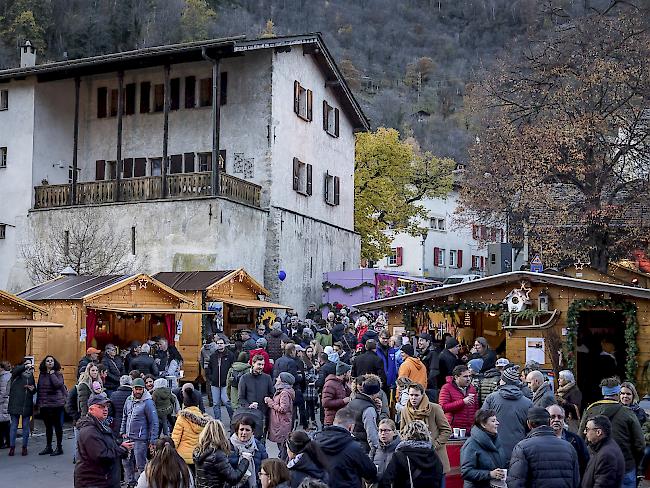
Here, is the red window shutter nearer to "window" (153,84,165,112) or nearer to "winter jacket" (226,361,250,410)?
"window" (153,84,165,112)

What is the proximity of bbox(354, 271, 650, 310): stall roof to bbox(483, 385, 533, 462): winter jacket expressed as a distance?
8296mm

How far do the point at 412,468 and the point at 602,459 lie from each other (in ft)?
6.28

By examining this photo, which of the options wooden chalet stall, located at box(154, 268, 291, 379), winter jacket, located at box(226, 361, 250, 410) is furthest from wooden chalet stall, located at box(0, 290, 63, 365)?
winter jacket, located at box(226, 361, 250, 410)

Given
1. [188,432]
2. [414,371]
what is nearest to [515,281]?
[414,371]

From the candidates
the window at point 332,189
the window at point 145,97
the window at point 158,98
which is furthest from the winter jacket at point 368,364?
the window at point 332,189

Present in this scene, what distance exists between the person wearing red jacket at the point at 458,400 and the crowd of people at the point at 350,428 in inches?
0.7

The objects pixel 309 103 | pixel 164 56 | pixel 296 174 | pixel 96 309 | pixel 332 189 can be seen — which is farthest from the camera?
pixel 332 189

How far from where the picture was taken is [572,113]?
29.1 meters

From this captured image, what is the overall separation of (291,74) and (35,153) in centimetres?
1030

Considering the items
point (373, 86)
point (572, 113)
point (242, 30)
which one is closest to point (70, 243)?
point (572, 113)

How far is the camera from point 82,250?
28.8 meters

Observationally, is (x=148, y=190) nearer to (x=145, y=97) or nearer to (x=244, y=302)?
(x=145, y=97)

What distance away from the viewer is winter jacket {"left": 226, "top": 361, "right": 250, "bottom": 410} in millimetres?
13570

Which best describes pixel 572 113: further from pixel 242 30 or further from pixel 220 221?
pixel 242 30
